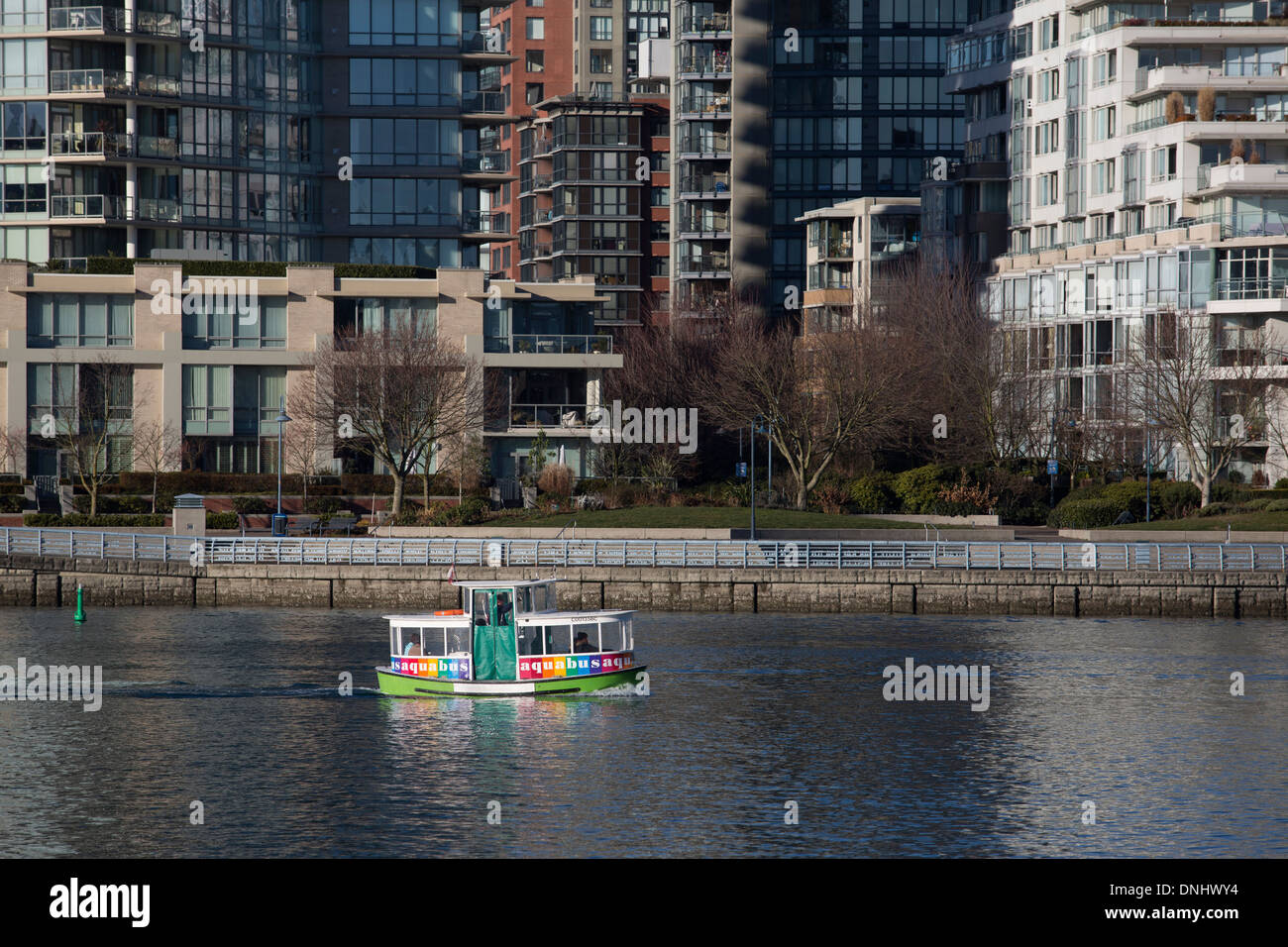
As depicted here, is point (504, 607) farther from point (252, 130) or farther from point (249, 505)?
point (252, 130)

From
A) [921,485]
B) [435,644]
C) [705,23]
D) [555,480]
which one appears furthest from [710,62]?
[435,644]

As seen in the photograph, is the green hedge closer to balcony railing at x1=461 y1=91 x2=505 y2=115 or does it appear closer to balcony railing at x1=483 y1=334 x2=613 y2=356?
balcony railing at x1=483 y1=334 x2=613 y2=356

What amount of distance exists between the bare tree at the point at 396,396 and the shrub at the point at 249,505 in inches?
236

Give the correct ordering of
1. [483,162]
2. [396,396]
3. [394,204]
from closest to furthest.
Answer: [396,396]
[394,204]
[483,162]

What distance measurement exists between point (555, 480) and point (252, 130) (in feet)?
137

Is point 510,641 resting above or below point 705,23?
below

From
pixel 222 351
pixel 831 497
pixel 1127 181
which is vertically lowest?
pixel 831 497

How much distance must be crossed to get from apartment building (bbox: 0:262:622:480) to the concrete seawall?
24.8 meters

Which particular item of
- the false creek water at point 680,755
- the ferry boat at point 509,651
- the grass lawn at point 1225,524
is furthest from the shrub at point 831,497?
the ferry boat at point 509,651

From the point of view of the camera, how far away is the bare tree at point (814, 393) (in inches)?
3420

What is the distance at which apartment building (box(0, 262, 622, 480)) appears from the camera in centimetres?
9456

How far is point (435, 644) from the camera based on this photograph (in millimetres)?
48438

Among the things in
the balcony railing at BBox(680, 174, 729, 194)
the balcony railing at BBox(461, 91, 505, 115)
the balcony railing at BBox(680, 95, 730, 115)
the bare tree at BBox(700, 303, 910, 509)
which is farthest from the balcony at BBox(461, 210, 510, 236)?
the balcony railing at BBox(680, 95, 730, 115)
